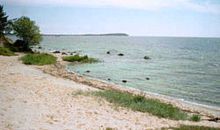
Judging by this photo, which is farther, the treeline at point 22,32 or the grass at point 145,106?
the treeline at point 22,32

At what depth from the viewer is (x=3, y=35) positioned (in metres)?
81.1

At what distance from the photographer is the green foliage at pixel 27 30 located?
265 ft

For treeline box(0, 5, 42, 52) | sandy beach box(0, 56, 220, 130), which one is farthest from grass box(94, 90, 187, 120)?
treeline box(0, 5, 42, 52)

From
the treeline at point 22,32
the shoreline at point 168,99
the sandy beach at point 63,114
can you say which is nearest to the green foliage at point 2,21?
the treeline at point 22,32

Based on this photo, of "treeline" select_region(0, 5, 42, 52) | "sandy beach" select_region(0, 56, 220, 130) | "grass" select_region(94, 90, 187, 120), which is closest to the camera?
"sandy beach" select_region(0, 56, 220, 130)

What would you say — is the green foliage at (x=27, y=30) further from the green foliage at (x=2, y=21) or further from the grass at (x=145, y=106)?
the grass at (x=145, y=106)

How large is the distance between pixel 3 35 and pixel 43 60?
28.5 metres

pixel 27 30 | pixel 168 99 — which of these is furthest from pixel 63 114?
pixel 27 30

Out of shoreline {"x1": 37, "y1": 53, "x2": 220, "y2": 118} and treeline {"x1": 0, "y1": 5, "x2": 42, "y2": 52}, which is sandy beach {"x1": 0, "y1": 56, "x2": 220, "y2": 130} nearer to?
shoreline {"x1": 37, "y1": 53, "x2": 220, "y2": 118}

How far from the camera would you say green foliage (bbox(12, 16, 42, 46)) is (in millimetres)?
80625

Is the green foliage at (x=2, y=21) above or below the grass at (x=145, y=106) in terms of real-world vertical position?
above

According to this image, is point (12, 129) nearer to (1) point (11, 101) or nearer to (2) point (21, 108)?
(2) point (21, 108)

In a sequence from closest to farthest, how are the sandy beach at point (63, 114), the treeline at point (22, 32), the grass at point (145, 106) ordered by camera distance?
the sandy beach at point (63, 114)
the grass at point (145, 106)
the treeline at point (22, 32)

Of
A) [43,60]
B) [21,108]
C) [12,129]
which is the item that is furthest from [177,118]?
[43,60]
